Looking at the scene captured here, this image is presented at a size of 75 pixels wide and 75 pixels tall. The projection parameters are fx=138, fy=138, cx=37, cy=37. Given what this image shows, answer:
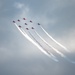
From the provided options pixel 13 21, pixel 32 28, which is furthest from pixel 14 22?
pixel 32 28

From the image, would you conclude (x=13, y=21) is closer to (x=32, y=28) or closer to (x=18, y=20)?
(x=18, y=20)

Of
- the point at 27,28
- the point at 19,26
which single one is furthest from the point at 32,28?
the point at 19,26

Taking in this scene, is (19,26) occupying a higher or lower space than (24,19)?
lower

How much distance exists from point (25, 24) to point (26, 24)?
1.45m

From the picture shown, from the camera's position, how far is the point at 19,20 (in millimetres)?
162000

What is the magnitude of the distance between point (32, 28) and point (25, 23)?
1028 cm

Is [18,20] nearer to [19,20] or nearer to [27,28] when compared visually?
[19,20]

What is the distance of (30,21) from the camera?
158625 millimetres

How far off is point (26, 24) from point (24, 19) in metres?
9.07

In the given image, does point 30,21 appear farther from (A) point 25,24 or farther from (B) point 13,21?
(B) point 13,21

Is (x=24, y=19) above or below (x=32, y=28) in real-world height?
above

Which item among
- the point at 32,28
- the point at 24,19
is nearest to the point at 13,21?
the point at 24,19

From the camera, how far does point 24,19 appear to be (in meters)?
163

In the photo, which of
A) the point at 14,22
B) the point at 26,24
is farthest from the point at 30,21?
the point at 14,22
